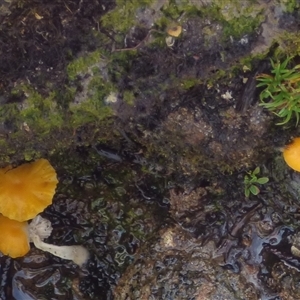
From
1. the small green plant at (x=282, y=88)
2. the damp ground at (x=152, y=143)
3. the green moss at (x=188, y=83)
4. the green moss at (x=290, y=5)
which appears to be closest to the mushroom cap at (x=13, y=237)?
the damp ground at (x=152, y=143)

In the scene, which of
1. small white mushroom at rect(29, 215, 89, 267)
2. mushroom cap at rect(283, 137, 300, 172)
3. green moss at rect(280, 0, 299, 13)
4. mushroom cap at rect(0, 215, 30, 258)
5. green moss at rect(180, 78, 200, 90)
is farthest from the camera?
small white mushroom at rect(29, 215, 89, 267)

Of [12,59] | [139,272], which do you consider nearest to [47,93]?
[12,59]

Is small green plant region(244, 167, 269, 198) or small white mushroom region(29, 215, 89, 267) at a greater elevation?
small green plant region(244, 167, 269, 198)

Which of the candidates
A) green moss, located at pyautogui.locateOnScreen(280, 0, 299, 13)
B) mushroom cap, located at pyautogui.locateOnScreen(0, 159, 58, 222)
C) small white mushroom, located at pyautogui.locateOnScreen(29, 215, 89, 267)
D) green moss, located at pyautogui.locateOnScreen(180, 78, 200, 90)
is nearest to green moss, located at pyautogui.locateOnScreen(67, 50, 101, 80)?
green moss, located at pyautogui.locateOnScreen(180, 78, 200, 90)

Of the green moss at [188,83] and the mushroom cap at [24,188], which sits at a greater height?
the green moss at [188,83]

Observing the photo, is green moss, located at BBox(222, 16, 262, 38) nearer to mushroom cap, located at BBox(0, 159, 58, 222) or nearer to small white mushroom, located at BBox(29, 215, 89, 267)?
mushroom cap, located at BBox(0, 159, 58, 222)

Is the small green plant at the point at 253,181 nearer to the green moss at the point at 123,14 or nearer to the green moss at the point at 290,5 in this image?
the green moss at the point at 290,5

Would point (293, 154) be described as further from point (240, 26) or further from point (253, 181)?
point (240, 26)
